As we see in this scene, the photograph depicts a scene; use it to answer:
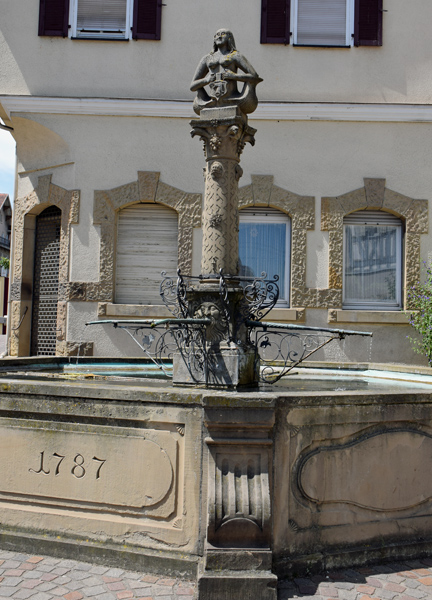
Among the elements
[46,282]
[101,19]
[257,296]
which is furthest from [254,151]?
[257,296]

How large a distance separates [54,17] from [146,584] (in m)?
9.96

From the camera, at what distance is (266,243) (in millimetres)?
10719

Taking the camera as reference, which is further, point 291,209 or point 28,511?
point 291,209

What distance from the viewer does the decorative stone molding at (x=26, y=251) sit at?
10641 millimetres

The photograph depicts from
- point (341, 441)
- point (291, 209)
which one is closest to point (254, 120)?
point (291, 209)

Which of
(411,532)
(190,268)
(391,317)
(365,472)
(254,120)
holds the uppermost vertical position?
(254,120)

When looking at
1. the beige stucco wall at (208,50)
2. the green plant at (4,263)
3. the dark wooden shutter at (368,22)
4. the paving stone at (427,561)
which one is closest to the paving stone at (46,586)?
the paving stone at (427,561)

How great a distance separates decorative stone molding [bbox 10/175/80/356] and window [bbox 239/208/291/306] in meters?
3.06

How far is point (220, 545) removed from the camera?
138 inches

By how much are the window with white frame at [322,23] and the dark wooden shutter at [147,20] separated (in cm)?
233

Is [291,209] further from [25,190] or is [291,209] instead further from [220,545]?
[220,545]

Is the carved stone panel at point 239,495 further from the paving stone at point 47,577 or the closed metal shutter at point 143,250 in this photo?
the closed metal shutter at point 143,250

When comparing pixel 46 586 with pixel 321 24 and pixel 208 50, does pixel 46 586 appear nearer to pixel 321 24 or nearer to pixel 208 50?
pixel 208 50

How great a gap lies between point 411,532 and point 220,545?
4.53 feet
